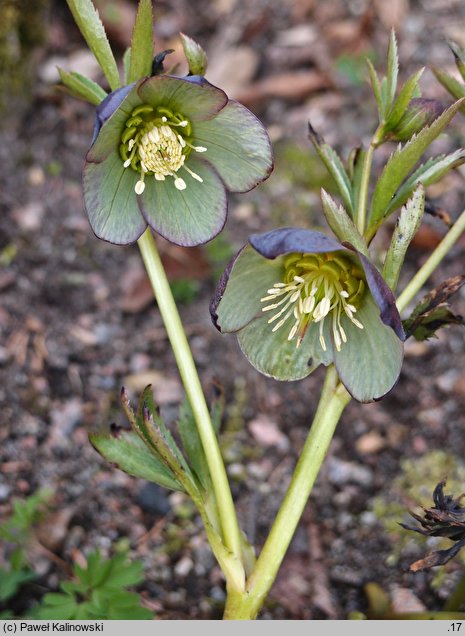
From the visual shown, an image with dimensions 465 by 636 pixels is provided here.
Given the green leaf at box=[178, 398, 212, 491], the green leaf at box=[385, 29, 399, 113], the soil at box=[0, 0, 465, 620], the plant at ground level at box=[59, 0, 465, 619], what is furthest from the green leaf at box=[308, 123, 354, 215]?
the soil at box=[0, 0, 465, 620]

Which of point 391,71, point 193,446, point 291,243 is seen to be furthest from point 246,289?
point 391,71

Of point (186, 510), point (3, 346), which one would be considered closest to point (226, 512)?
point (186, 510)

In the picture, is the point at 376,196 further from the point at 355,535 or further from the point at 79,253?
the point at 79,253

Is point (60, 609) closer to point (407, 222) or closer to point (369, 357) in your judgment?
point (369, 357)

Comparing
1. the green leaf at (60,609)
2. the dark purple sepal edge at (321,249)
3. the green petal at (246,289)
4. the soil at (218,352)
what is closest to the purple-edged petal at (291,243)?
the dark purple sepal edge at (321,249)

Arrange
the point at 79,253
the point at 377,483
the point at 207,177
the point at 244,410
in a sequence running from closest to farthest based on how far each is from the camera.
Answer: the point at 207,177, the point at 377,483, the point at 244,410, the point at 79,253

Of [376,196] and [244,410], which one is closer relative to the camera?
[376,196]

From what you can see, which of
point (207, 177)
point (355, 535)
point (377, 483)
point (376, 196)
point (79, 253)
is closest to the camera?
point (376, 196)

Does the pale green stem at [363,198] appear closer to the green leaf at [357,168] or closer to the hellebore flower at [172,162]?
the green leaf at [357,168]
